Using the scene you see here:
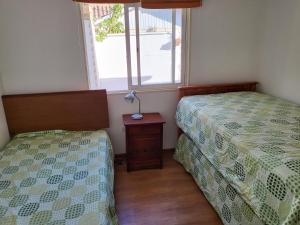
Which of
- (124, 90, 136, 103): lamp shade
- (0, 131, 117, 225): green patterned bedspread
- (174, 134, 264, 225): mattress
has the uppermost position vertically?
(124, 90, 136, 103): lamp shade

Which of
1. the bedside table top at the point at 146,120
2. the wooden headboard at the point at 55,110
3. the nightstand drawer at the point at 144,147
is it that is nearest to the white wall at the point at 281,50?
the bedside table top at the point at 146,120

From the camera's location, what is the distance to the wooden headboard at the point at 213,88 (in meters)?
2.88

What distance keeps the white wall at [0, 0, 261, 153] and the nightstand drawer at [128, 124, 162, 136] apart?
1.13 feet

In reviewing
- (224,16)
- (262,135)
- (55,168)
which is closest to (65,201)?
(55,168)

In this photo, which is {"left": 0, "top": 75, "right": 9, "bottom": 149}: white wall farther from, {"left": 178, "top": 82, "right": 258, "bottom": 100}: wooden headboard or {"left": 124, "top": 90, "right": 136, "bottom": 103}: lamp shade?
{"left": 178, "top": 82, "right": 258, "bottom": 100}: wooden headboard

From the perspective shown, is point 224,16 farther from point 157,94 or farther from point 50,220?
point 50,220

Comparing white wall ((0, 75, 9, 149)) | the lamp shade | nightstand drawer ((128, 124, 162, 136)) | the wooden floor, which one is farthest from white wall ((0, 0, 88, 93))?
the wooden floor

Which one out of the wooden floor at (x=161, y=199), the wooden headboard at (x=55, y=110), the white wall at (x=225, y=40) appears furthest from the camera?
the white wall at (x=225, y=40)

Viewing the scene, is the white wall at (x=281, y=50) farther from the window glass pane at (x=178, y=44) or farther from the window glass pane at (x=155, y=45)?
the window glass pane at (x=155, y=45)

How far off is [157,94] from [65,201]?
68.3 inches

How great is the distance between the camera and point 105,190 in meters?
1.64

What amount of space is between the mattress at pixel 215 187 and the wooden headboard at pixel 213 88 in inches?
20.2

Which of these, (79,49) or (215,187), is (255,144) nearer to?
(215,187)

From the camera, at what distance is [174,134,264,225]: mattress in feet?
5.37
